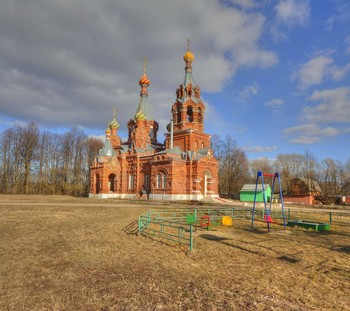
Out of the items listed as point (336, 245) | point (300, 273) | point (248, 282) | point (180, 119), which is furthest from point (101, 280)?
point (180, 119)

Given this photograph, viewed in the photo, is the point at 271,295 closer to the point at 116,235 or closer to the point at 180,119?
the point at 116,235

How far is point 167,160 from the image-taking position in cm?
3838

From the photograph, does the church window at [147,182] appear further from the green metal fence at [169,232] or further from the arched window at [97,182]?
the green metal fence at [169,232]

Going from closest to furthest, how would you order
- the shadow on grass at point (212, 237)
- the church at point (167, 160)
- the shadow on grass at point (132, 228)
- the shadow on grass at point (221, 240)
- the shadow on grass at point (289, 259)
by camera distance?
the shadow on grass at point (289, 259)
the shadow on grass at point (221, 240)
the shadow on grass at point (212, 237)
the shadow on grass at point (132, 228)
the church at point (167, 160)

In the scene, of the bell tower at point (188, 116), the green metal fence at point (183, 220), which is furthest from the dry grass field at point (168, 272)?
the bell tower at point (188, 116)

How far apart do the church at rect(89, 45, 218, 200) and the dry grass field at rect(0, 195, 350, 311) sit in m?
26.2

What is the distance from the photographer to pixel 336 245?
1144cm

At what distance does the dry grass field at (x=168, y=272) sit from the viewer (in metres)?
5.64

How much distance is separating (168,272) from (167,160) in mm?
30980

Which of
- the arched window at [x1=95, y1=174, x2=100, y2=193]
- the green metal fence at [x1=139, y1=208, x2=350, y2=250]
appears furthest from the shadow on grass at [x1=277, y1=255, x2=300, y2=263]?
the arched window at [x1=95, y1=174, x2=100, y2=193]

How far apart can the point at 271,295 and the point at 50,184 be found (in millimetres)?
60257

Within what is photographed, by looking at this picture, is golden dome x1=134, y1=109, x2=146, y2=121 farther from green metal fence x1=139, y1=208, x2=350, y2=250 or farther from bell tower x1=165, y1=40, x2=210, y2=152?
green metal fence x1=139, y1=208, x2=350, y2=250

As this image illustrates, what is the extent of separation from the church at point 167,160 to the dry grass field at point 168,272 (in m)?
26.2

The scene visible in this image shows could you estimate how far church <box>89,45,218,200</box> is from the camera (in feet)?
128
